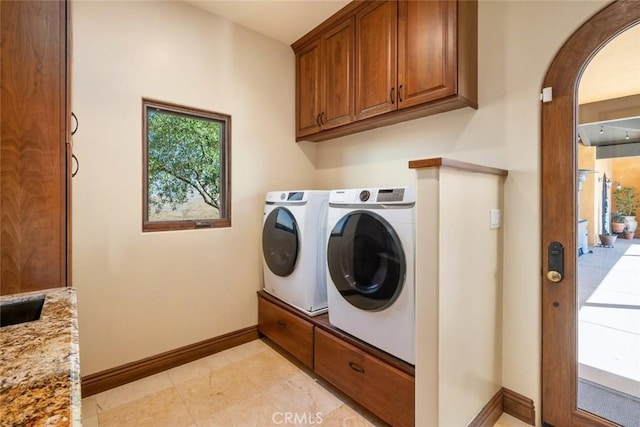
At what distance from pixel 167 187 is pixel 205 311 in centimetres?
101

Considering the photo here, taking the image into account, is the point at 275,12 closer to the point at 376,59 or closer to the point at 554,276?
the point at 376,59

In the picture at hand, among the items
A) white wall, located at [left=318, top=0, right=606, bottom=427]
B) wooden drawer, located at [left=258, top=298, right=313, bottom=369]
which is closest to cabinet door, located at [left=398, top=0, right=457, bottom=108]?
white wall, located at [left=318, top=0, right=606, bottom=427]

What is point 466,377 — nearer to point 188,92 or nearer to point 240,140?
point 240,140

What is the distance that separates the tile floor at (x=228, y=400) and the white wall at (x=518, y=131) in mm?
463

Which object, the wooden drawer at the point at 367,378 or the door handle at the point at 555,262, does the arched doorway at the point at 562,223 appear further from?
the wooden drawer at the point at 367,378

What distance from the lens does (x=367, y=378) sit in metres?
1.61

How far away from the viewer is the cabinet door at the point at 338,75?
225 cm

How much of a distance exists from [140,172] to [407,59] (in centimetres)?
192

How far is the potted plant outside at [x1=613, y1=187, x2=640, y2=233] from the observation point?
1464mm

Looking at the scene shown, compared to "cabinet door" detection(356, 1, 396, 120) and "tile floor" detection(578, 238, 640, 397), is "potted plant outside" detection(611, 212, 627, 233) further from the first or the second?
"cabinet door" detection(356, 1, 396, 120)

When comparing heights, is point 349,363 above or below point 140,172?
below

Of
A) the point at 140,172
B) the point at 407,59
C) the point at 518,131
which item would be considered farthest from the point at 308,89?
the point at 518,131

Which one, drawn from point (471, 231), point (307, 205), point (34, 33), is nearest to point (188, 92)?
point (34, 33)

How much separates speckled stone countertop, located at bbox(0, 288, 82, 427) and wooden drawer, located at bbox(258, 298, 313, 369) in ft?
4.47
